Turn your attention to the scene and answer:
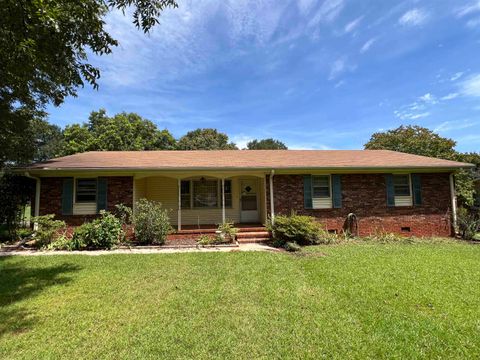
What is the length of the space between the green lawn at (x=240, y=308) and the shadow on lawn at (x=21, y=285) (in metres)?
0.02

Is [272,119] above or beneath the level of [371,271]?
above

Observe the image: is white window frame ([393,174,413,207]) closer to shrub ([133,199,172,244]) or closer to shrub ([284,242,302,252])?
shrub ([284,242,302,252])

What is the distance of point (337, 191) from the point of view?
11.8 m

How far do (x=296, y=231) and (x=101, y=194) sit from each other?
23.8 ft

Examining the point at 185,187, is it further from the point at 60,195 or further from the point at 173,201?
the point at 60,195

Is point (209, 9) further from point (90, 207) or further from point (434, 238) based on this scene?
point (434, 238)

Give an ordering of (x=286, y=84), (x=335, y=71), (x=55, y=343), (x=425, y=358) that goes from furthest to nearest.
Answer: (x=286, y=84)
(x=335, y=71)
(x=55, y=343)
(x=425, y=358)

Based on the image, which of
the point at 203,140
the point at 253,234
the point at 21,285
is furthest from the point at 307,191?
the point at 203,140

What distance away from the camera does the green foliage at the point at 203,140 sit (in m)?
33.8

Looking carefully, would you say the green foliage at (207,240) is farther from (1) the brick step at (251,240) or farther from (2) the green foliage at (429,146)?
(2) the green foliage at (429,146)

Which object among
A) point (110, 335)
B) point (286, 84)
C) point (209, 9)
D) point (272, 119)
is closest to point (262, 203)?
point (286, 84)

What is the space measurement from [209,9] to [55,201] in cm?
862

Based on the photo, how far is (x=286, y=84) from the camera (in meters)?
14.4

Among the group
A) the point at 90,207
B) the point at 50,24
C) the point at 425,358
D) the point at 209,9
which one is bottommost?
the point at 425,358
